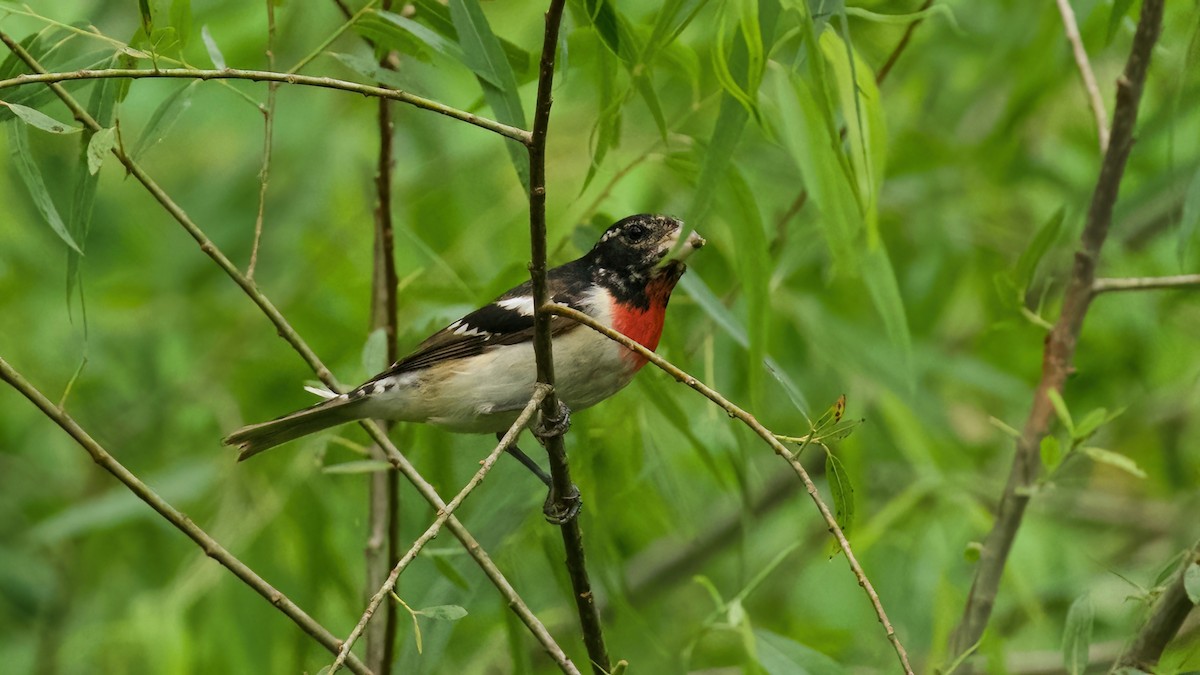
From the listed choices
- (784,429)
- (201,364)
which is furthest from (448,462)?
(201,364)

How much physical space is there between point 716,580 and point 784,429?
1.39 meters

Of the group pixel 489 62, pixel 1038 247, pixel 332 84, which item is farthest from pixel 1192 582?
pixel 332 84

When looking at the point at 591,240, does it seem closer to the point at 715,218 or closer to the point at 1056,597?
the point at 715,218

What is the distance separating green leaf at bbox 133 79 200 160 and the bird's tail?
39.8 inches

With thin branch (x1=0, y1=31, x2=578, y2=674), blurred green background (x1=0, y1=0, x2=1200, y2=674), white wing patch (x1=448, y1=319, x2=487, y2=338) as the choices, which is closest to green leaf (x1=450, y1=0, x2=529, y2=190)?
blurred green background (x1=0, y1=0, x2=1200, y2=674)

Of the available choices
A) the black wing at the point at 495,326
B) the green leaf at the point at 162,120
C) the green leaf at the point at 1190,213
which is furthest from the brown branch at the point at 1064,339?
the green leaf at the point at 162,120

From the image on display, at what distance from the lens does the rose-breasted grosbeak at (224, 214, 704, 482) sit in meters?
3.68

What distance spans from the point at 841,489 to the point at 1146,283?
1370 mm

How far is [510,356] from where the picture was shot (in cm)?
387

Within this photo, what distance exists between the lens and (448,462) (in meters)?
3.80

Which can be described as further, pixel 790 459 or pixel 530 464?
pixel 530 464

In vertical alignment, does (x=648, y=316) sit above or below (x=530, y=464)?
above

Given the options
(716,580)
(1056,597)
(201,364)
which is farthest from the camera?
(716,580)

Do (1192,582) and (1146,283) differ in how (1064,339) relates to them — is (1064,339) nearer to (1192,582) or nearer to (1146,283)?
(1146,283)
